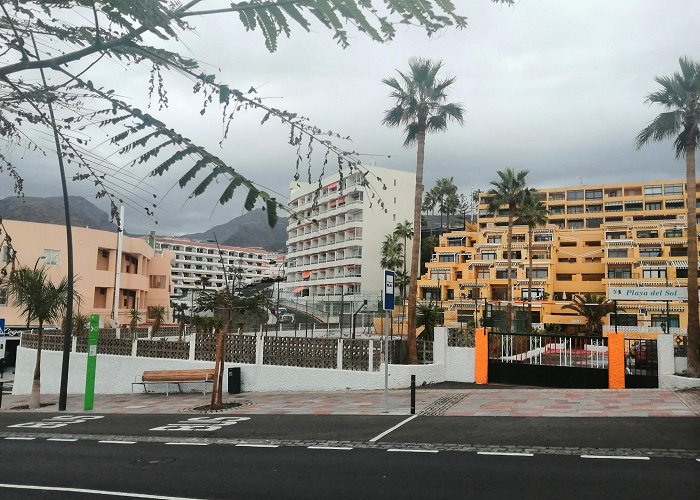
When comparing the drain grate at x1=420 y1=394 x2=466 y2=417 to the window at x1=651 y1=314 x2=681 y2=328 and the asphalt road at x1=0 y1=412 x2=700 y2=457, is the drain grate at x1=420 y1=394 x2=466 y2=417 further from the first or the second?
the window at x1=651 y1=314 x2=681 y2=328

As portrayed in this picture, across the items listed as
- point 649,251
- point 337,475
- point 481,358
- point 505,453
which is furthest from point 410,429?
point 649,251

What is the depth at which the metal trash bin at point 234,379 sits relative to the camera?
22.2m

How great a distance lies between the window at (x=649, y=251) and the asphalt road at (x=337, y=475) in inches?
2165

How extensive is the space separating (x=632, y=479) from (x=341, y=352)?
13.8 m

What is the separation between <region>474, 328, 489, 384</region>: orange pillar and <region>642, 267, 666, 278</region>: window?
41.3m

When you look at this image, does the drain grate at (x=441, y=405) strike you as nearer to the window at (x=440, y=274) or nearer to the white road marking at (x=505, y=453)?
the white road marking at (x=505, y=453)

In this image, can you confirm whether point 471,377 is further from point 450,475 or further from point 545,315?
point 545,315

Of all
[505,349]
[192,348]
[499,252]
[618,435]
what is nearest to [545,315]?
[499,252]

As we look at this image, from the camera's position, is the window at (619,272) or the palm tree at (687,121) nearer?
the palm tree at (687,121)

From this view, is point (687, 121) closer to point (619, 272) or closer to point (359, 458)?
point (359, 458)

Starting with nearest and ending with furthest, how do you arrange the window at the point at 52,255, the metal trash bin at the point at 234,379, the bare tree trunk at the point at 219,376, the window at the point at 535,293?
the bare tree trunk at the point at 219,376
the metal trash bin at the point at 234,379
the window at the point at 52,255
the window at the point at 535,293

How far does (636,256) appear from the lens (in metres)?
57.6

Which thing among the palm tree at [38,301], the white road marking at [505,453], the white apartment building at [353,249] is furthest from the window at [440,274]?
the white road marking at [505,453]

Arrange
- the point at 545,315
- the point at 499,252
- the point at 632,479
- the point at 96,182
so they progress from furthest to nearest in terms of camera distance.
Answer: the point at 499,252 < the point at 545,315 < the point at 632,479 < the point at 96,182
